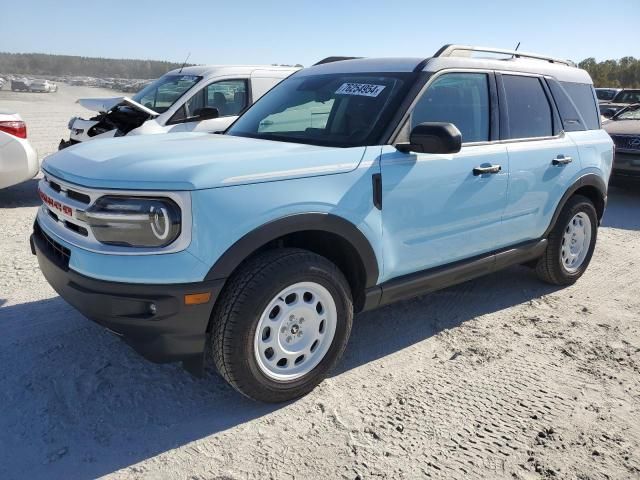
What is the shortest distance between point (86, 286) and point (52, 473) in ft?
2.74

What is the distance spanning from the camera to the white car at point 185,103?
7398 mm

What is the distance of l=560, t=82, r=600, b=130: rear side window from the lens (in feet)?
15.6

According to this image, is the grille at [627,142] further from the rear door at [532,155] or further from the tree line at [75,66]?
the tree line at [75,66]

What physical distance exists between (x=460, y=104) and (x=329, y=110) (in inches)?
35.4

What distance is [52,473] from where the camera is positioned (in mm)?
2447

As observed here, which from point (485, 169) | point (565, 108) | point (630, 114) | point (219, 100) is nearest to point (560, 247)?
point (565, 108)

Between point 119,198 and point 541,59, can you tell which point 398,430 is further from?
point 541,59

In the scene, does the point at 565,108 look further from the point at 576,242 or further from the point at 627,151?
the point at 627,151

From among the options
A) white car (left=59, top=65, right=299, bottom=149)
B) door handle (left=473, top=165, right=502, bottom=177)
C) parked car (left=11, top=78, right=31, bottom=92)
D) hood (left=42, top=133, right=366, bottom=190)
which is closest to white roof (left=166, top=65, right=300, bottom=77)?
white car (left=59, top=65, right=299, bottom=149)

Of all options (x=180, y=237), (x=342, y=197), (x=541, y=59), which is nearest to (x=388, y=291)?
(x=342, y=197)

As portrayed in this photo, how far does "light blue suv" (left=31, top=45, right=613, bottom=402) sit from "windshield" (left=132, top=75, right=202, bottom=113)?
384 cm

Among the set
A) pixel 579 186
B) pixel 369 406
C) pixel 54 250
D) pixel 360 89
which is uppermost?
pixel 360 89

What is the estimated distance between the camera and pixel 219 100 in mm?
7793

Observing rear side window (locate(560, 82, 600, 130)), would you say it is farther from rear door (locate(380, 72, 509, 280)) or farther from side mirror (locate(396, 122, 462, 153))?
side mirror (locate(396, 122, 462, 153))
